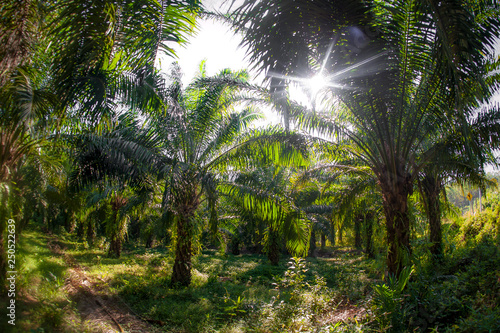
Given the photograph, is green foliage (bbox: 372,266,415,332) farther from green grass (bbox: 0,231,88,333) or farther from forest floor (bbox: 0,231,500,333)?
green grass (bbox: 0,231,88,333)

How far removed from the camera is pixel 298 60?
4.03m

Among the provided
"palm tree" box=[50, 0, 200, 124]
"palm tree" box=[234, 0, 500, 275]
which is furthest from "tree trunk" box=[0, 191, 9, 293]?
"palm tree" box=[234, 0, 500, 275]

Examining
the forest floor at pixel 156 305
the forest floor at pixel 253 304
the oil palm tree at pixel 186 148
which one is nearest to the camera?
the forest floor at pixel 253 304

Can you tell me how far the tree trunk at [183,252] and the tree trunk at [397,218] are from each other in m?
5.38

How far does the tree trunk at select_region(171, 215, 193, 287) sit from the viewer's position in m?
8.36

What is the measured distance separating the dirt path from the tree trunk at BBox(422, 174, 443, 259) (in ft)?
30.6

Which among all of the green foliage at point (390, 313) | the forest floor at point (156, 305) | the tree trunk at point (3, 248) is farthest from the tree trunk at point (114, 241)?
the green foliage at point (390, 313)

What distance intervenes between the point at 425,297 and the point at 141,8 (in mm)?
6333

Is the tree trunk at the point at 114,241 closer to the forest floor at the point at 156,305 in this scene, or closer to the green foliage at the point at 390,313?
the forest floor at the point at 156,305

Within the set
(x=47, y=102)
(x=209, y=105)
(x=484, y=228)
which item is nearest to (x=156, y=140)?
(x=209, y=105)

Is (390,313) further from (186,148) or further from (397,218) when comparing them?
(186,148)

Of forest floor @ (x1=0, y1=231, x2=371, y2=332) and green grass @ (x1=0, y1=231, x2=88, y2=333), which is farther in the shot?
forest floor @ (x1=0, y1=231, x2=371, y2=332)

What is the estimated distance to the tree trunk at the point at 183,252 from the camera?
8.36 metres

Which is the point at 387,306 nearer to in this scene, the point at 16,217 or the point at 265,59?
the point at 265,59
